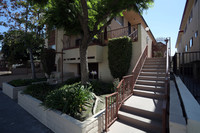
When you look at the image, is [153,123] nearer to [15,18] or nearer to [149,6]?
[149,6]

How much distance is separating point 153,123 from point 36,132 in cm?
363

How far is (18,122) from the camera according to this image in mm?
3619

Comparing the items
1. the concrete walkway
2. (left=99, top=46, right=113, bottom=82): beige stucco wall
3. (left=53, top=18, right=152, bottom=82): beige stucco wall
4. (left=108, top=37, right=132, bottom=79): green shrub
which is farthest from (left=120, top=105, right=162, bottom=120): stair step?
(left=99, top=46, right=113, bottom=82): beige stucco wall

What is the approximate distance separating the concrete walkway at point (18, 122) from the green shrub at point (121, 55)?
482 centimetres

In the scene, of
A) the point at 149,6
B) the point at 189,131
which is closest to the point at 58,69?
the point at 149,6

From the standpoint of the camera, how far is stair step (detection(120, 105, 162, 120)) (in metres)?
3.02

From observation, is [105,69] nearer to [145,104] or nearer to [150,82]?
[150,82]

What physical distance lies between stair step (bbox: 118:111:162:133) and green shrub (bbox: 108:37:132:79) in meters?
3.36

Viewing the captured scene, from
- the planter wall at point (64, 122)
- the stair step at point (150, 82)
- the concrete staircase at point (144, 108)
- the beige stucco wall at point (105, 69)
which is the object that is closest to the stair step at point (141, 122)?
the concrete staircase at point (144, 108)

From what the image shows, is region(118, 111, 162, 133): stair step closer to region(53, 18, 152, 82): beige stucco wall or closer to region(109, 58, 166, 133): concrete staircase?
region(109, 58, 166, 133): concrete staircase

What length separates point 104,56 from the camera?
7.67 metres

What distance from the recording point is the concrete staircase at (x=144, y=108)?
290 centimetres

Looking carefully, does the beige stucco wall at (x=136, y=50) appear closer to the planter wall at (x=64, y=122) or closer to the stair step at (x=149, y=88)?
Answer: the stair step at (x=149, y=88)

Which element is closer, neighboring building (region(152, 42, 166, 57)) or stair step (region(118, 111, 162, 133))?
stair step (region(118, 111, 162, 133))
